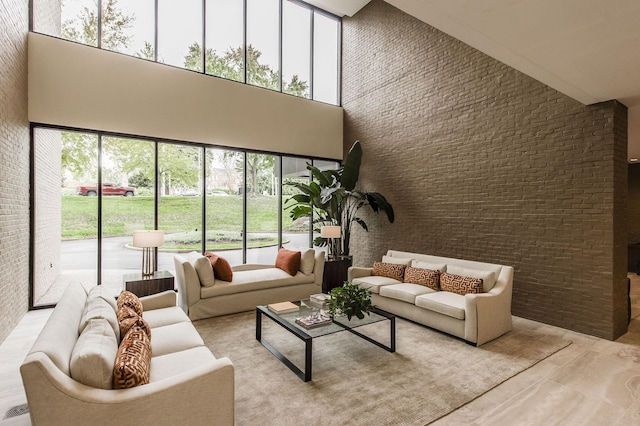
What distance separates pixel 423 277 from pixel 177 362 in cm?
345

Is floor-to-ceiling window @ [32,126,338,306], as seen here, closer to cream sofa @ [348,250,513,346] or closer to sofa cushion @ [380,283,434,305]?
cream sofa @ [348,250,513,346]

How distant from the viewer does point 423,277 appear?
Result: 4.64 meters

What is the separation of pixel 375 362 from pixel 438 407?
80cm

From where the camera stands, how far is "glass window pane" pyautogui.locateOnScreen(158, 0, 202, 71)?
5.84m

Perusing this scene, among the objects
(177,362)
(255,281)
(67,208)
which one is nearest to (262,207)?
(255,281)

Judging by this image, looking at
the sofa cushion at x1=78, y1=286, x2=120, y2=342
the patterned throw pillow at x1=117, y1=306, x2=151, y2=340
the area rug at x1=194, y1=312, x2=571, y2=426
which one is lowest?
the area rug at x1=194, y1=312, x2=571, y2=426

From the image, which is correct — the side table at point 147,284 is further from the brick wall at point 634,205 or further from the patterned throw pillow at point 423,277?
the brick wall at point 634,205

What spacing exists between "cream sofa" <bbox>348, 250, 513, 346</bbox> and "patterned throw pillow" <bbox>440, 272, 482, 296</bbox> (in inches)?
3.0

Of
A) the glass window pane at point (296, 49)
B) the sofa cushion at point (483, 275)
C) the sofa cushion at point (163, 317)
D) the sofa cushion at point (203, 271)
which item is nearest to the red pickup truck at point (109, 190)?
the sofa cushion at point (203, 271)

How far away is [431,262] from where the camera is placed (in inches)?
197

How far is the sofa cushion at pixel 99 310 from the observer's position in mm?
2201

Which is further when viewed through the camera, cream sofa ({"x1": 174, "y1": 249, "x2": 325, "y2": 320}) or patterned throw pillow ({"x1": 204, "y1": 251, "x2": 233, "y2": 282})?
patterned throw pillow ({"x1": 204, "y1": 251, "x2": 233, "y2": 282})

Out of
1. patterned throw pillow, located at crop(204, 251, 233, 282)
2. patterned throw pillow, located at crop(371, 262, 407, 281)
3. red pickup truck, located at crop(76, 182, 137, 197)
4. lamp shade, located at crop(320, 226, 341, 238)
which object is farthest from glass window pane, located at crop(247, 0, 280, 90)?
patterned throw pillow, located at crop(371, 262, 407, 281)

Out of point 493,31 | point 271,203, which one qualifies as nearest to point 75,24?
point 271,203
